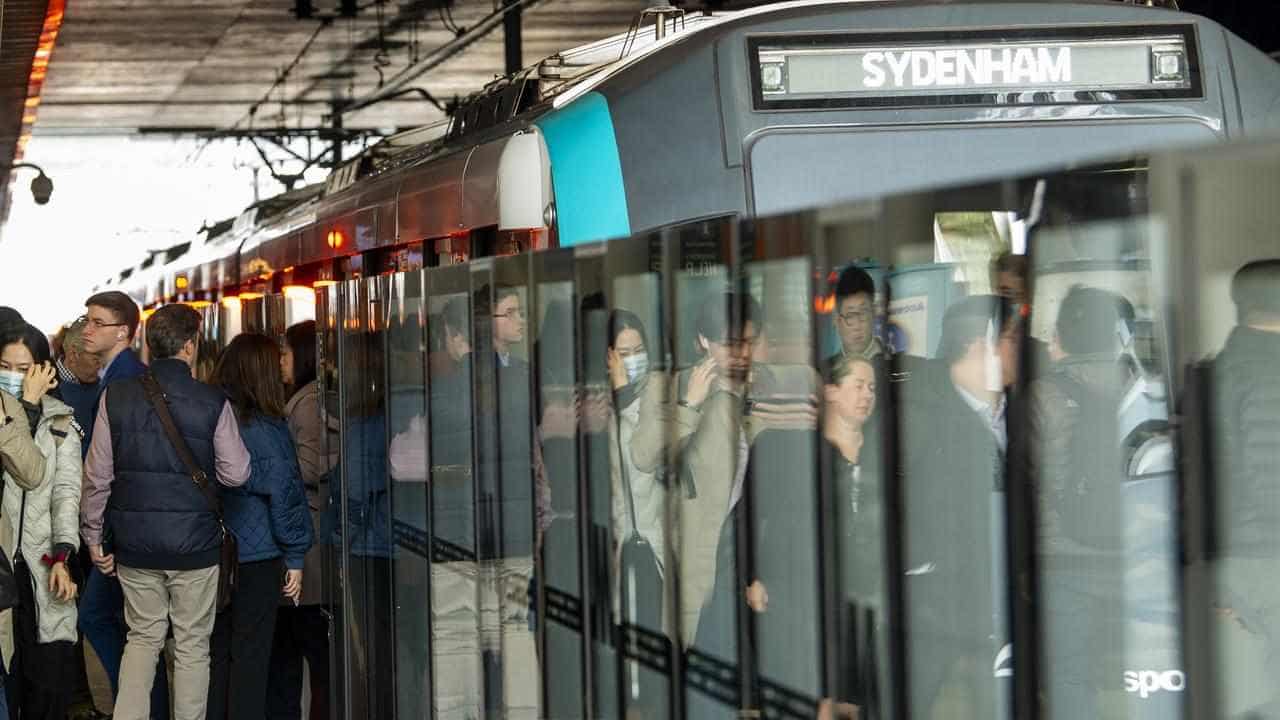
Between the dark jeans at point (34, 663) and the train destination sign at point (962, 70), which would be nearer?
the train destination sign at point (962, 70)

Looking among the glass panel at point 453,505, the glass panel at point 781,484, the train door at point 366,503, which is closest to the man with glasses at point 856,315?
the glass panel at point 781,484

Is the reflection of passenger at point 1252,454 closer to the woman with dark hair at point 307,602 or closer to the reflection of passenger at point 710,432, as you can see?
the reflection of passenger at point 710,432

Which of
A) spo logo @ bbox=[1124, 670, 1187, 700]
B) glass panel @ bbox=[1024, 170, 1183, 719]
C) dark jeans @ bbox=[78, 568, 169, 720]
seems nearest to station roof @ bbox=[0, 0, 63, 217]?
dark jeans @ bbox=[78, 568, 169, 720]

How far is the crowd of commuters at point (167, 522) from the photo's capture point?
7.32m

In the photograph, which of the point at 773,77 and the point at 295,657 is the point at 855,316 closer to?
the point at 773,77

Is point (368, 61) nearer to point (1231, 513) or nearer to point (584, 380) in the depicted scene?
point (584, 380)

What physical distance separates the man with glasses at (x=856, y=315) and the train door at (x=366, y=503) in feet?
11.2

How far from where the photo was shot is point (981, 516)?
2654 mm

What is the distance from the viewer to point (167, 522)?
731 centimetres

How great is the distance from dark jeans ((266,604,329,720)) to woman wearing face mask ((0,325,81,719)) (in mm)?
898

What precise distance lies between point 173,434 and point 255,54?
24334 mm

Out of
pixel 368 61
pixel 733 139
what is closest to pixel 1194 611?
pixel 733 139

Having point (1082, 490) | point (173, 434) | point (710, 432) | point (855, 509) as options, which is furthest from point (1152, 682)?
→ point (173, 434)

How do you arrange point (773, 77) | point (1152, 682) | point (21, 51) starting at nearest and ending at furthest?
point (1152, 682) < point (773, 77) < point (21, 51)
